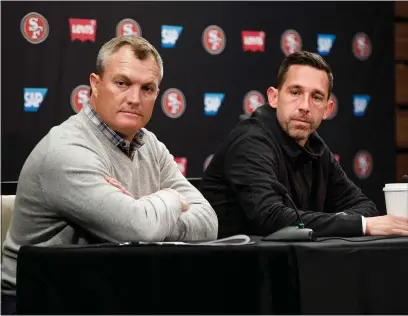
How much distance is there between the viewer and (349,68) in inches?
211

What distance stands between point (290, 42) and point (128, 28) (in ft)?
3.75

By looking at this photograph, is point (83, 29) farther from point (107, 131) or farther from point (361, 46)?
point (107, 131)

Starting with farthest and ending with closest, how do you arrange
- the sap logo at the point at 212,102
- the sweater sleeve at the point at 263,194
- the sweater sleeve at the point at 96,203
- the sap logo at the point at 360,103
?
the sap logo at the point at 360,103 → the sap logo at the point at 212,102 → the sweater sleeve at the point at 263,194 → the sweater sleeve at the point at 96,203

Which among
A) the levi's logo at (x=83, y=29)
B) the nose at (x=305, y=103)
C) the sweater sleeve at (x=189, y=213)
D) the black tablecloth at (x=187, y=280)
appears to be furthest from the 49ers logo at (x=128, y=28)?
the black tablecloth at (x=187, y=280)

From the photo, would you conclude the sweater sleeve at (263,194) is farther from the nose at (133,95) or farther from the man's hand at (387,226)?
the nose at (133,95)

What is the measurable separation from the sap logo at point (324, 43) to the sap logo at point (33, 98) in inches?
75.7

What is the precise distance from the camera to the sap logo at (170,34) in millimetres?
4801

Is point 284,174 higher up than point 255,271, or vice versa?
point 284,174

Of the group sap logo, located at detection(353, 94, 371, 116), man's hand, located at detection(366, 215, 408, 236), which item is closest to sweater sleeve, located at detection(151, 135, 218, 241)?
man's hand, located at detection(366, 215, 408, 236)

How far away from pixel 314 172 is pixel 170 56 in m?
1.94

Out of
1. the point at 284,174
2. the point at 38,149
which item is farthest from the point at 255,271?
the point at 284,174

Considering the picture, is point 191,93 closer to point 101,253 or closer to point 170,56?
point 170,56

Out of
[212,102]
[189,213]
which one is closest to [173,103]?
[212,102]

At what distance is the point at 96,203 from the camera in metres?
2.15
